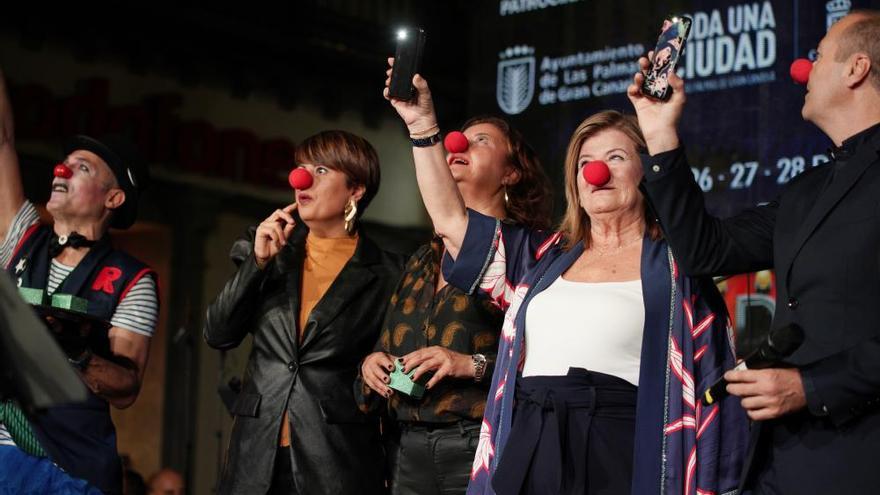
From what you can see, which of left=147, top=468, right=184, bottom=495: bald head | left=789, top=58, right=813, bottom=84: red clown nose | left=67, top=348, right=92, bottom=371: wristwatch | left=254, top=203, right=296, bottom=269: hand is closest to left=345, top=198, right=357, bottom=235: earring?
left=254, top=203, right=296, bottom=269: hand

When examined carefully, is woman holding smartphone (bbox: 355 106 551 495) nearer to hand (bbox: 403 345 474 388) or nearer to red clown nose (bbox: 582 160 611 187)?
hand (bbox: 403 345 474 388)

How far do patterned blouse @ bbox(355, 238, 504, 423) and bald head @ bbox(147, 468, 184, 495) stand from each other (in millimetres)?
2648

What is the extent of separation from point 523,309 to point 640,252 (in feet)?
0.93

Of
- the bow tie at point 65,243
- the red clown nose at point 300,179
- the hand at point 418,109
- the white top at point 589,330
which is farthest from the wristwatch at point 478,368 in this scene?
the bow tie at point 65,243

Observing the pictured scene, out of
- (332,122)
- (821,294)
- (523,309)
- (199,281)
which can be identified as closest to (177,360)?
(199,281)

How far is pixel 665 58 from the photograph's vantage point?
2.48 meters

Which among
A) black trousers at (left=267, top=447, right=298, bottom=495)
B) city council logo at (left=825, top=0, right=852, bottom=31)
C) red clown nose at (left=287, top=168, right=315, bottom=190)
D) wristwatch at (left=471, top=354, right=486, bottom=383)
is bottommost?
black trousers at (left=267, top=447, right=298, bottom=495)

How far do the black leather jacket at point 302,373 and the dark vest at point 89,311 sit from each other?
11.5 inches

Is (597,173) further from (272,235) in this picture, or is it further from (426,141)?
(272,235)

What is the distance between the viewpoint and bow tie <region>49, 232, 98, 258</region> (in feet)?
12.0

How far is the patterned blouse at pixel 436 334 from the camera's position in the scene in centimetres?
321

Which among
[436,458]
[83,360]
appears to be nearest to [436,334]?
[436,458]

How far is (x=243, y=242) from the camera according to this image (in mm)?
3709

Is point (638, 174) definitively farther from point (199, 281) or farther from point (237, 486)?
point (199, 281)
